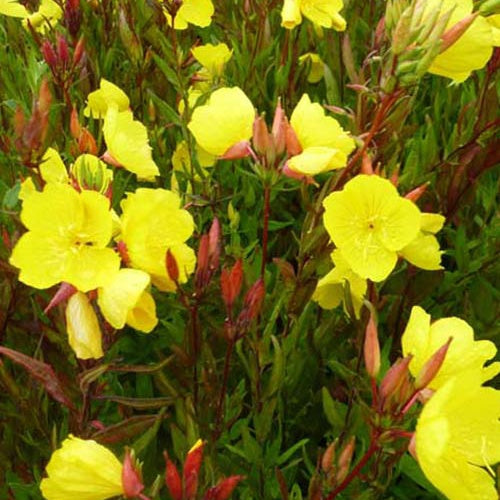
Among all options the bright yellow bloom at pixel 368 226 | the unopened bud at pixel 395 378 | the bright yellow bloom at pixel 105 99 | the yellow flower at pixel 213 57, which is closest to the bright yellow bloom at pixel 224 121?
the bright yellow bloom at pixel 368 226

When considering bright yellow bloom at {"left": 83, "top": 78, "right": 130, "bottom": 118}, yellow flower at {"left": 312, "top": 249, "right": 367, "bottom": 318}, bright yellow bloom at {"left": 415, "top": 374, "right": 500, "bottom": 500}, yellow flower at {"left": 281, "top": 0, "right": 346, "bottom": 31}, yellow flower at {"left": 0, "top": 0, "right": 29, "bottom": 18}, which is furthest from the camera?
yellow flower at {"left": 0, "top": 0, "right": 29, "bottom": 18}

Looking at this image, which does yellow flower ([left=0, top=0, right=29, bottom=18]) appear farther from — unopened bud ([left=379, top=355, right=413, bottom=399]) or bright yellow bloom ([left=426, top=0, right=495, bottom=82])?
unopened bud ([left=379, top=355, right=413, bottom=399])

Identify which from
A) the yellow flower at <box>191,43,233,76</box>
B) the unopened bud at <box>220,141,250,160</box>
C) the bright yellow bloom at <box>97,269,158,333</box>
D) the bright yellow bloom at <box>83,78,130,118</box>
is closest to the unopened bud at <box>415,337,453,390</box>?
the bright yellow bloom at <box>97,269,158,333</box>

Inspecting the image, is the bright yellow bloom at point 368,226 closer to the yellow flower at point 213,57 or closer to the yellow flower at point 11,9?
the yellow flower at point 213,57

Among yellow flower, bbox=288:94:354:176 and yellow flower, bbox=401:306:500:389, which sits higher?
yellow flower, bbox=288:94:354:176

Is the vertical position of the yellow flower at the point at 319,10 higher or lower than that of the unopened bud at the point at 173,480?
higher
